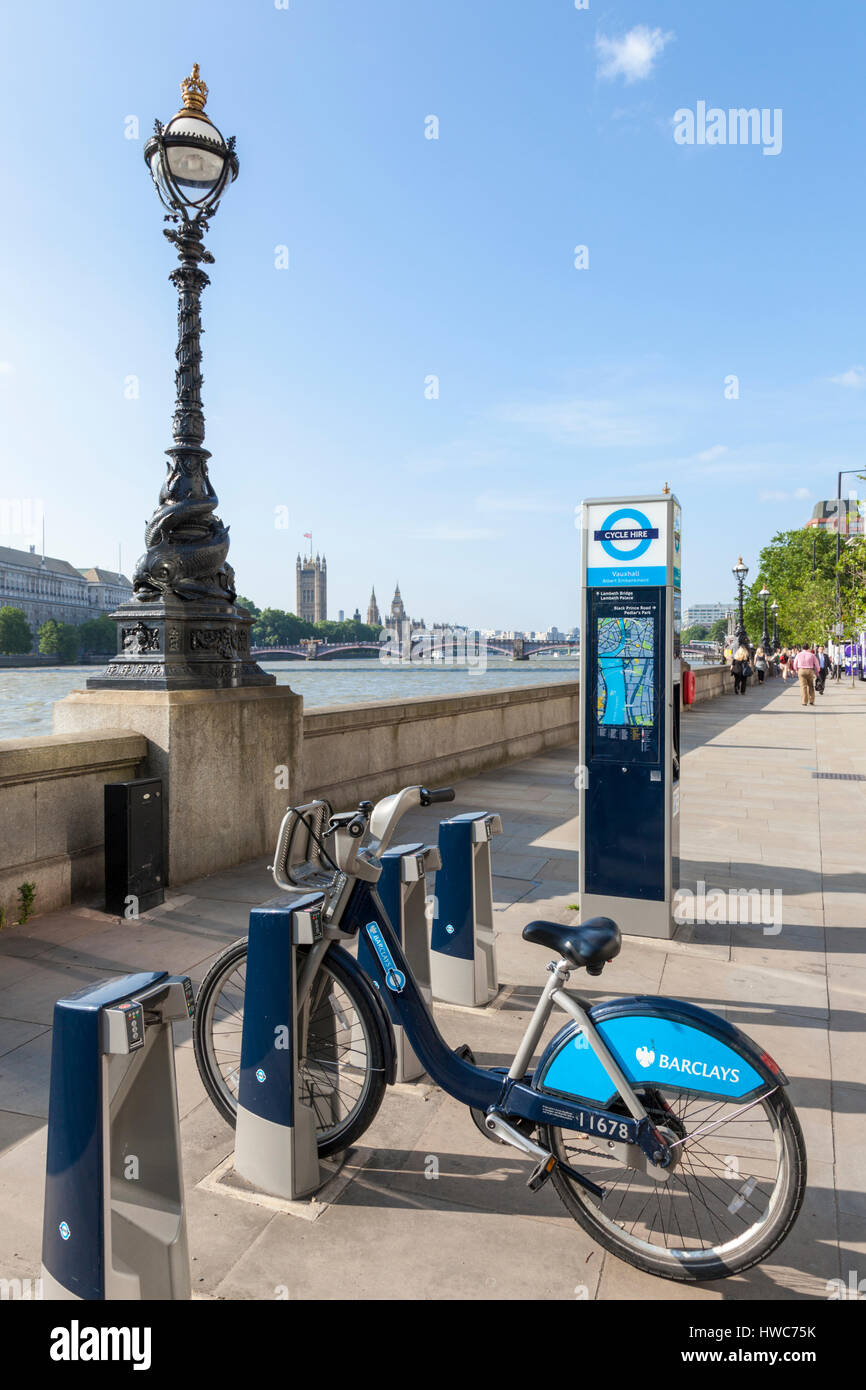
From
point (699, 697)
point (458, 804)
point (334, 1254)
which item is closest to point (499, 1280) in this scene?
point (334, 1254)

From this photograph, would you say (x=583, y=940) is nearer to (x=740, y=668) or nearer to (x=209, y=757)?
(x=209, y=757)

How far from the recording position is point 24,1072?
3617mm

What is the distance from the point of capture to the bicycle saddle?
253cm

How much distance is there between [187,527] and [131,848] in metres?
2.39

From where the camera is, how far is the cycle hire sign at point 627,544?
5238 mm

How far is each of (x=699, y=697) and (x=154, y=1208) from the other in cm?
2882

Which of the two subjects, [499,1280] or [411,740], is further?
[411,740]

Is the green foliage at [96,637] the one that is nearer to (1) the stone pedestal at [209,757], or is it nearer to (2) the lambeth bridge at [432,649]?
(2) the lambeth bridge at [432,649]

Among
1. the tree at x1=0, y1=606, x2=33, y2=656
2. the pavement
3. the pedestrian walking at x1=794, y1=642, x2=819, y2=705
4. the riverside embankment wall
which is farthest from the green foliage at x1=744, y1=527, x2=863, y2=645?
the pavement

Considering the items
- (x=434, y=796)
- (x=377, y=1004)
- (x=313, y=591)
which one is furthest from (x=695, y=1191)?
(x=313, y=591)

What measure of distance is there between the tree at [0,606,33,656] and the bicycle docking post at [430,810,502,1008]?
67540 mm

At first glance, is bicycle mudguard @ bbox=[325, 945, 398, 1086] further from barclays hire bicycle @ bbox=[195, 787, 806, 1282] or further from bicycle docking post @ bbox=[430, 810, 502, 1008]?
bicycle docking post @ bbox=[430, 810, 502, 1008]
